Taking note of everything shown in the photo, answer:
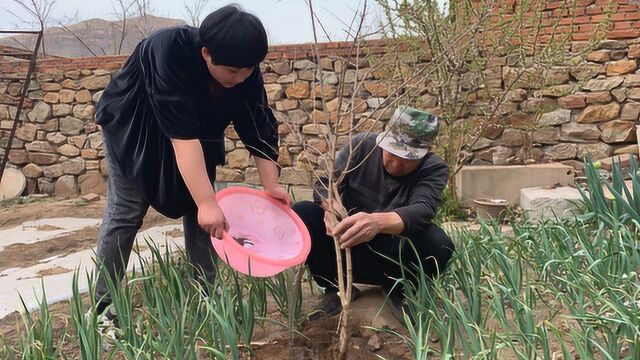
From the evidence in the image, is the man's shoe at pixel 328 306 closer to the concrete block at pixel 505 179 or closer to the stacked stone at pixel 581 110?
the concrete block at pixel 505 179

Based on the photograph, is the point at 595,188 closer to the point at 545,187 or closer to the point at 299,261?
the point at 299,261

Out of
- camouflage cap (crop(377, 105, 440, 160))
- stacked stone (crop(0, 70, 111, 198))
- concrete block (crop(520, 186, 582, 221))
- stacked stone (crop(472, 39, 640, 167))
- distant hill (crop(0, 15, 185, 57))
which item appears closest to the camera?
camouflage cap (crop(377, 105, 440, 160))

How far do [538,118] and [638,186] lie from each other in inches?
104

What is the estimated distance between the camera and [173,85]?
1765 mm

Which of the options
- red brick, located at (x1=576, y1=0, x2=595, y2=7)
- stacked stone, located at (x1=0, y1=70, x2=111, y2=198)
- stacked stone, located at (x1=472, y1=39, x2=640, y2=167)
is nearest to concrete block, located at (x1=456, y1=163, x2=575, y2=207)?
stacked stone, located at (x1=472, y1=39, x2=640, y2=167)

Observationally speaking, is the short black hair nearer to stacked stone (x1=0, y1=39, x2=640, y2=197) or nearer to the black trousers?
the black trousers

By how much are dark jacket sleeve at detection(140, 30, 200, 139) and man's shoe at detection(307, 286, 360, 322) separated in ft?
2.68

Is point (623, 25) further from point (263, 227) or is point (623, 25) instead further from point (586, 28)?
point (263, 227)

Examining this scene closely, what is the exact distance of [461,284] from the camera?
1.95 meters

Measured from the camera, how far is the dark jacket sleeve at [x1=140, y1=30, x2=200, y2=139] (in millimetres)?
1762

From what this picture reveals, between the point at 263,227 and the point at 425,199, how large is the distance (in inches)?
23.1

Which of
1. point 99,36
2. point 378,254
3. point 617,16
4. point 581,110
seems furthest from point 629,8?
point 99,36

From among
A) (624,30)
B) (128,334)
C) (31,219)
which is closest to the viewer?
(128,334)

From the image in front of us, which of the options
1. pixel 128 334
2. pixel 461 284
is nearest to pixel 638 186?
pixel 461 284
